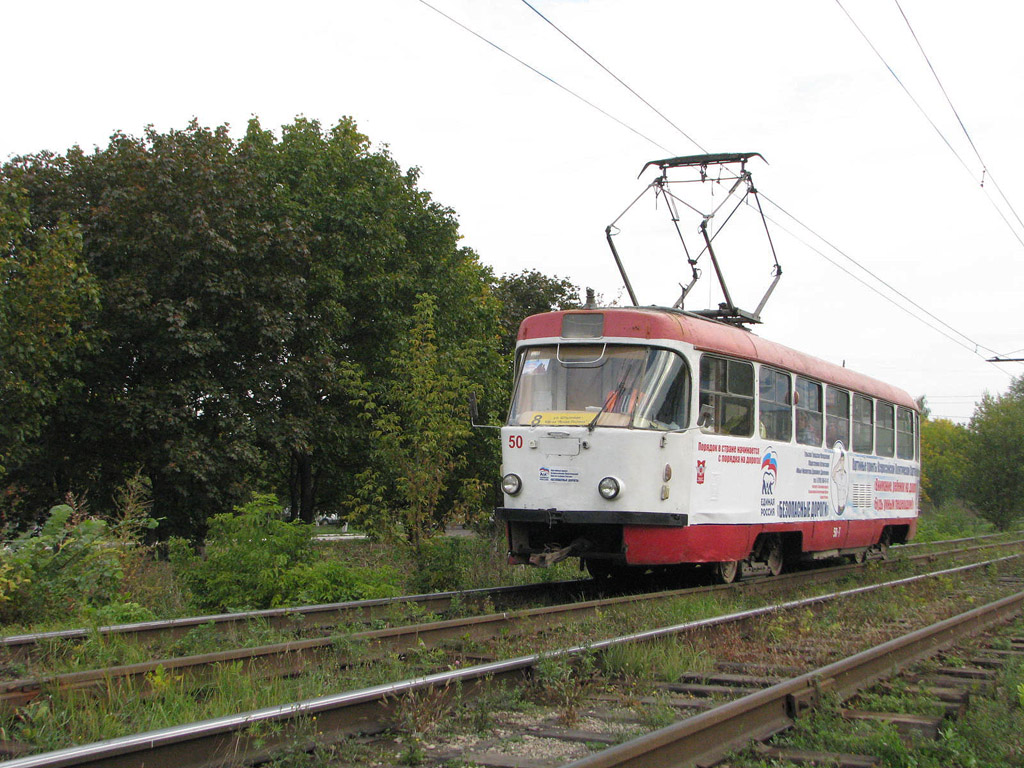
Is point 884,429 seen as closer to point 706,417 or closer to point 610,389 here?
point 706,417

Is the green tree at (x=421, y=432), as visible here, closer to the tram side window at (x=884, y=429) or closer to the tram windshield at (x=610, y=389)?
the tram windshield at (x=610, y=389)

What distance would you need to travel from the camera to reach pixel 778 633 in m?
8.80

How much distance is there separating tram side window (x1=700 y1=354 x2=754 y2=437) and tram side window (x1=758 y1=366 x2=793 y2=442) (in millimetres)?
347

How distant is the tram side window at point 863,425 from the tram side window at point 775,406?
299 cm

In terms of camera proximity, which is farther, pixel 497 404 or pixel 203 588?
pixel 497 404

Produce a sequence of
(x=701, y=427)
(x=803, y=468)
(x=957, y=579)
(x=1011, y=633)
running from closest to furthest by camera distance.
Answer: (x=1011, y=633), (x=701, y=427), (x=803, y=468), (x=957, y=579)

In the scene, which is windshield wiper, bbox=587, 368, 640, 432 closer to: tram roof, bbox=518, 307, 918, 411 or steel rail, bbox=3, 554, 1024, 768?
tram roof, bbox=518, 307, 918, 411

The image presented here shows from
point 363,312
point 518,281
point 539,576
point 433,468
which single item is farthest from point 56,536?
point 518,281

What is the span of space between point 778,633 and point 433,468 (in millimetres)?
6007

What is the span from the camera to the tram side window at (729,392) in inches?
450

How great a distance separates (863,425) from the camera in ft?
52.9

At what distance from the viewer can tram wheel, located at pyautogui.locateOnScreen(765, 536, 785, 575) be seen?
13758mm

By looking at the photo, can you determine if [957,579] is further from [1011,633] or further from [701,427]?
[701,427]

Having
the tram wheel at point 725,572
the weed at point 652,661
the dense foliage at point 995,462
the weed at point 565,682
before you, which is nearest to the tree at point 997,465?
the dense foliage at point 995,462
